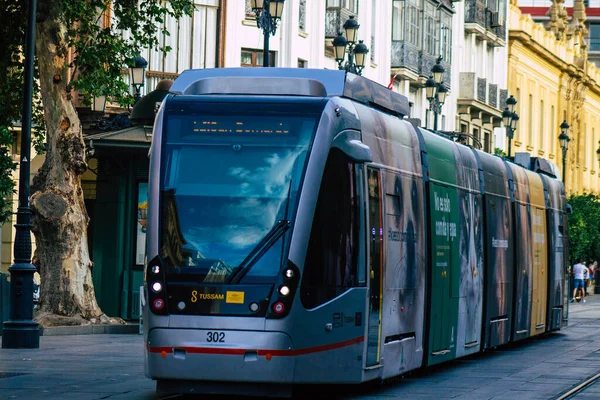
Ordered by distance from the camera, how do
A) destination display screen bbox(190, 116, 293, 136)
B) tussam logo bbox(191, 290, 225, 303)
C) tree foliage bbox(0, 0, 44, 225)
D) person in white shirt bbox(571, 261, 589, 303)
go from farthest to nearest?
1. person in white shirt bbox(571, 261, 589, 303)
2. tree foliage bbox(0, 0, 44, 225)
3. destination display screen bbox(190, 116, 293, 136)
4. tussam logo bbox(191, 290, 225, 303)

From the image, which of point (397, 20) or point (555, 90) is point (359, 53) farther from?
point (555, 90)

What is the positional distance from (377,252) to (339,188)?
1.13m

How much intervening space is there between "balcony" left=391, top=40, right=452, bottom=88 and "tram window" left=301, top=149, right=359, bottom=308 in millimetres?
35891

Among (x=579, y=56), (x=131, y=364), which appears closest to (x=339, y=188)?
(x=131, y=364)

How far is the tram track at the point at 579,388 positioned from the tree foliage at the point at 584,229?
39354mm

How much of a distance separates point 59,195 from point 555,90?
176 feet

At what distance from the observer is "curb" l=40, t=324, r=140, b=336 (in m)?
25.8

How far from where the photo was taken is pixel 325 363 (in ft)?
45.7

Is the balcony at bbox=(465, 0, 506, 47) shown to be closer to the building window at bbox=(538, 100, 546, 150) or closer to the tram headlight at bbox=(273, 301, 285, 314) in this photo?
the building window at bbox=(538, 100, 546, 150)

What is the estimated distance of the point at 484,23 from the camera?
6091 cm

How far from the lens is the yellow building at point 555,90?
67.8 meters

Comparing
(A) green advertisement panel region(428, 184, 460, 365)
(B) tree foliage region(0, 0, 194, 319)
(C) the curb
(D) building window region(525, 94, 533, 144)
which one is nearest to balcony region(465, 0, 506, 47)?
(D) building window region(525, 94, 533, 144)

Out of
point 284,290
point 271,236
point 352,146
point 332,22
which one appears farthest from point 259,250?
point 332,22

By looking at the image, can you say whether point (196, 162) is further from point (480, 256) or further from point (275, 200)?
point (480, 256)
